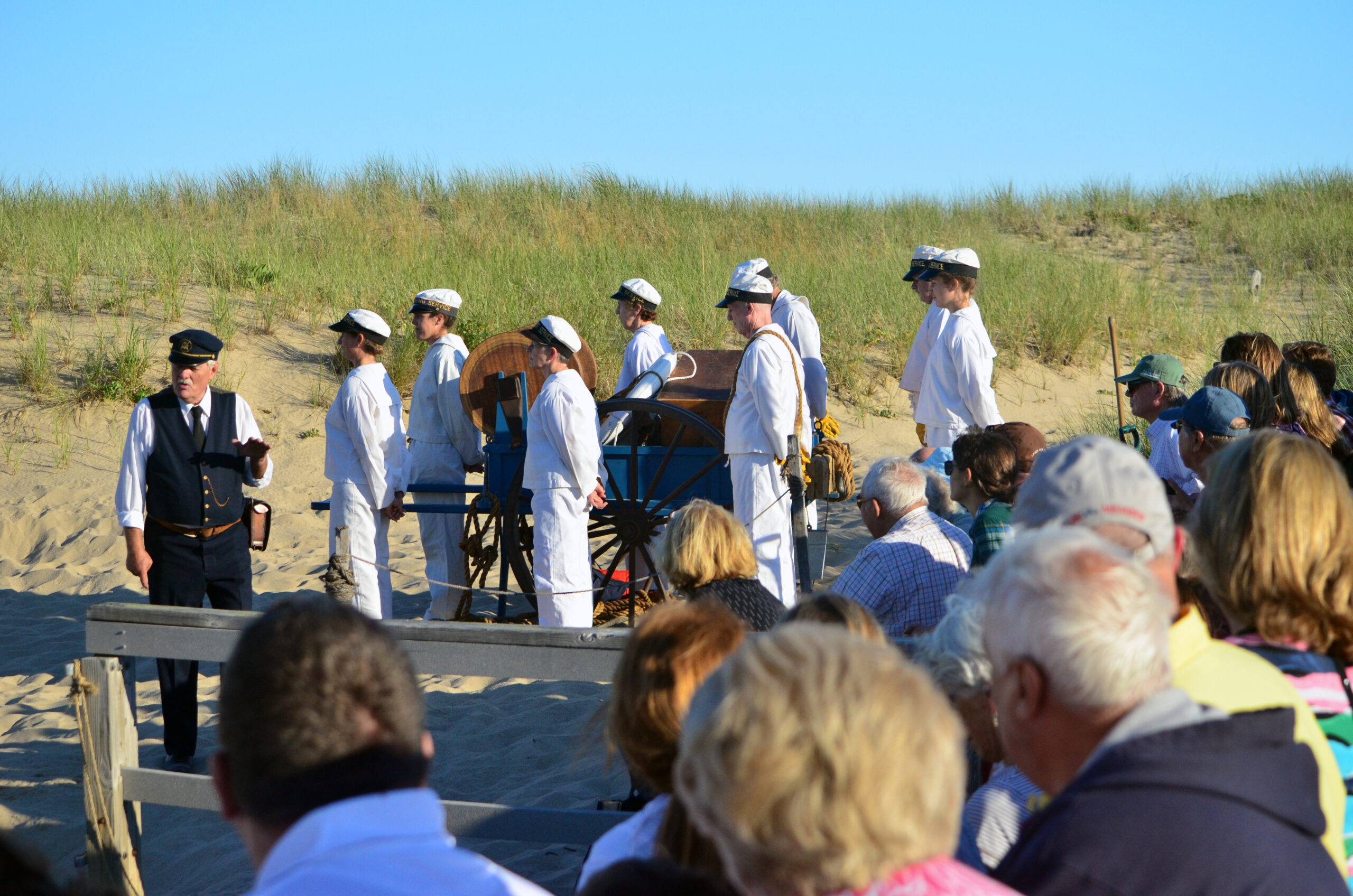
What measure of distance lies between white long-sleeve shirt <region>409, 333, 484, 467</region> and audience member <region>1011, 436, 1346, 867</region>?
5.17 metres

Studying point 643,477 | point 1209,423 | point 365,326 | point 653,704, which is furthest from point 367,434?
point 653,704

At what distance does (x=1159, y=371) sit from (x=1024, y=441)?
1.22m

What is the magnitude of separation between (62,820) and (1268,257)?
57.2 ft

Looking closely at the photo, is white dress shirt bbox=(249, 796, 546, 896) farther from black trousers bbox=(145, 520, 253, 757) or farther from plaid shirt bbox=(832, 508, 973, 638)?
black trousers bbox=(145, 520, 253, 757)

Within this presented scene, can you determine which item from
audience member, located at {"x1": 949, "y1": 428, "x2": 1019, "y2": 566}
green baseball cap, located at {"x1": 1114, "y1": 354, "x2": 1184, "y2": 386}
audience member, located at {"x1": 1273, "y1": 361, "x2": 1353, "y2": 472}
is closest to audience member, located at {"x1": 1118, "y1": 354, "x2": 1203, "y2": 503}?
green baseball cap, located at {"x1": 1114, "y1": 354, "x2": 1184, "y2": 386}

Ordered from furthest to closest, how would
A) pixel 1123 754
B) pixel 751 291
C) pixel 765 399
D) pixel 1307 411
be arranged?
pixel 751 291 < pixel 765 399 < pixel 1307 411 < pixel 1123 754

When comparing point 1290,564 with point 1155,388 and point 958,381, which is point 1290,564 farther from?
point 958,381

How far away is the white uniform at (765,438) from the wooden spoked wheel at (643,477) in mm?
309

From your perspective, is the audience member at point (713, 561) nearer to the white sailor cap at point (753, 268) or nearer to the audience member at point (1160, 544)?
the audience member at point (1160, 544)

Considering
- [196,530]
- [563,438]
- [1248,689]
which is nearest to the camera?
[1248,689]

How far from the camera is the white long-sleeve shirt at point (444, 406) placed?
696cm

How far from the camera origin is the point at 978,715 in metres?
2.24

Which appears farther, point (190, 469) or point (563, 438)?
point (563, 438)

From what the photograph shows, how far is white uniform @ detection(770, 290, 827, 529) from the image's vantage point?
6.98 meters
